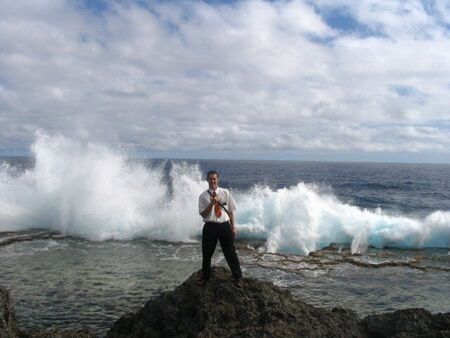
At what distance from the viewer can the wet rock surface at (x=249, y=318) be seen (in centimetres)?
683

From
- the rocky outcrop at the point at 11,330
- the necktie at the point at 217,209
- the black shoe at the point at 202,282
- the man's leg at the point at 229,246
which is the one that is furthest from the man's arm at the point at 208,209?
the rocky outcrop at the point at 11,330

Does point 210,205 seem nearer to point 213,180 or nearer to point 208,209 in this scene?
point 208,209

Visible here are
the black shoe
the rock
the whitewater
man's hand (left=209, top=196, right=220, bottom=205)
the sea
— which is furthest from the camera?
the whitewater

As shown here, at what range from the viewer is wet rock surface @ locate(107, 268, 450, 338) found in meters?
6.83

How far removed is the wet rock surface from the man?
46 centimetres

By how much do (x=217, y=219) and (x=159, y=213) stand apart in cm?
1538

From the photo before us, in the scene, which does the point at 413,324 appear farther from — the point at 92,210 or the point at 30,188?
the point at 30,188

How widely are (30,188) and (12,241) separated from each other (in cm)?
781

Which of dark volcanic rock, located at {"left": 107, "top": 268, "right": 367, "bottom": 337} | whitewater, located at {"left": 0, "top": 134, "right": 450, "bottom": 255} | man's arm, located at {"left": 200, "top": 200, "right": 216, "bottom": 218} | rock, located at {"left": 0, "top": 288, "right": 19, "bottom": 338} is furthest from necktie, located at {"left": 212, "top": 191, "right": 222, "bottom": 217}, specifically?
whitewater, located at {"left": 0, "top": 134, "right": 450, "bottom": 255}

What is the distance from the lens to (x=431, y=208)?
35.2 m

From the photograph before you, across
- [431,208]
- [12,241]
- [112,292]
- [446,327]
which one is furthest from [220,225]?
[431,208]

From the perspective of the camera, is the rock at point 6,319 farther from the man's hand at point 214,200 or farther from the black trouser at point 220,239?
the man's hand at point 214,200

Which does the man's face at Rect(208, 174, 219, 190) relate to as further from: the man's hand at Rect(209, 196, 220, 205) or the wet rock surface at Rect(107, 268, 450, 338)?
the wet rock surface at Rect(107, 268, 450, 338)

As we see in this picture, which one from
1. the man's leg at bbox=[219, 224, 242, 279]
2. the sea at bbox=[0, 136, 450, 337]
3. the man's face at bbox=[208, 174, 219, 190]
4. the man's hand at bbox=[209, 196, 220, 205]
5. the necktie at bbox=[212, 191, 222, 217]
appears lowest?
the sea at bbox=[0, 136, 450, 337]
